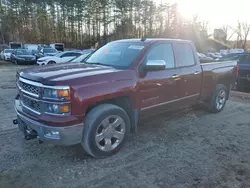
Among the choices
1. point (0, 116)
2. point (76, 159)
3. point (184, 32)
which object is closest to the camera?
point (76, 159)

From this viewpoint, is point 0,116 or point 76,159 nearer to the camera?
point 76,159

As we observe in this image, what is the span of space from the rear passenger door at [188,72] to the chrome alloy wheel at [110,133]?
1.63 metres

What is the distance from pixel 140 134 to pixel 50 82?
223 centimetres

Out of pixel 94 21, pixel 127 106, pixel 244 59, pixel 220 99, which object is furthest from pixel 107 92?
pixel 94 21

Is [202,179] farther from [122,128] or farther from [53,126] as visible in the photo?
[53,126]

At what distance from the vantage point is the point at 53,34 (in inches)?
1917

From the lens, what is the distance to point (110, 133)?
3383 millimetres

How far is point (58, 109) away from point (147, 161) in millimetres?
1575

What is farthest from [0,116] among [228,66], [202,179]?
[228,66]

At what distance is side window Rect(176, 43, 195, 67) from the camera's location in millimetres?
4436

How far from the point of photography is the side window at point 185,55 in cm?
444

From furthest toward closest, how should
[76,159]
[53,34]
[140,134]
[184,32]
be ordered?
[53,34]
[184,32]
[140,134]
[76,159]

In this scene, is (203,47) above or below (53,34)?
below

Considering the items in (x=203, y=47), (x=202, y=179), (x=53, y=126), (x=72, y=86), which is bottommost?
(x=202, y=179)
